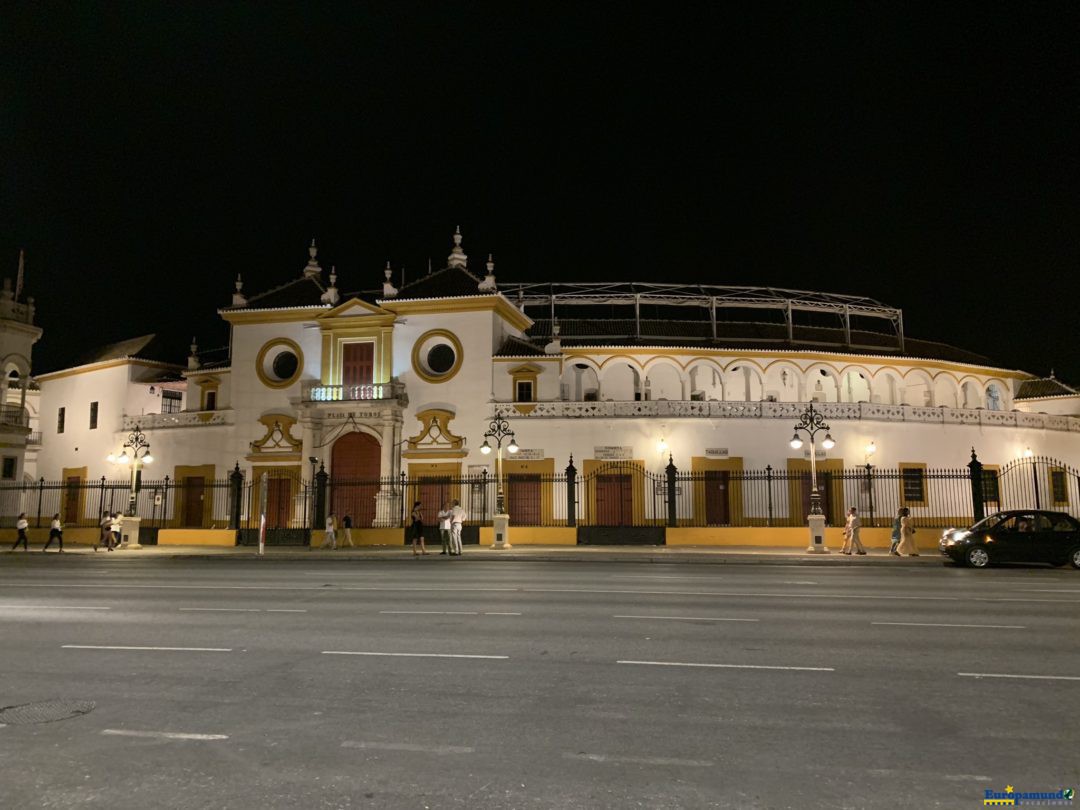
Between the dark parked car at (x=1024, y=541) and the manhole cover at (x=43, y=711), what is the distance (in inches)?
813

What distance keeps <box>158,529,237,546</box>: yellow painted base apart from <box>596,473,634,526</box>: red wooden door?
15.2 metres

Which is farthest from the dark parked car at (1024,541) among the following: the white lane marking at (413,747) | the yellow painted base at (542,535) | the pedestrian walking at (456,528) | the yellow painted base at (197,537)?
the yellow painted base at (197,537)

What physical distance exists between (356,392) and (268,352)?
19.3 ft

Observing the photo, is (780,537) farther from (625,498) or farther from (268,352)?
(268,352)

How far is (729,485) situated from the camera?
35844 millimetres

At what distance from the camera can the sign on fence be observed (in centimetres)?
3516

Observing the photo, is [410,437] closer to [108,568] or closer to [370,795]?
[108,568]

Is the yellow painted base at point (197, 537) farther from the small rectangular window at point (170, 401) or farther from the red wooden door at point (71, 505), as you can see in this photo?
the red wooden door at point (71, 505)

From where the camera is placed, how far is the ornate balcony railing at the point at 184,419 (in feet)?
129

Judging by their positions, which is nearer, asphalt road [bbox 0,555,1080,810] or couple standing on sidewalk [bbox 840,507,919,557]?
asphalt road [bbox 0,555,1080,810]

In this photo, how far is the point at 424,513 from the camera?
115 ft

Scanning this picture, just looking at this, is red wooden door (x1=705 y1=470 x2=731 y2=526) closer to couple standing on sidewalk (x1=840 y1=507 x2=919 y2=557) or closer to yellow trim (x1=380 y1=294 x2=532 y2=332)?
couple standing on sidewalk (x1=840 y1=507 x2=919 y2=557)

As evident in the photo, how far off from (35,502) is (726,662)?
152 feet

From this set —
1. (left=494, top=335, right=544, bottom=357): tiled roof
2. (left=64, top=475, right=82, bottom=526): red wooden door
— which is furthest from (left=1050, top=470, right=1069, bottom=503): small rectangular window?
(left=64, top=475, right=82, bottom=526): red wooden door
